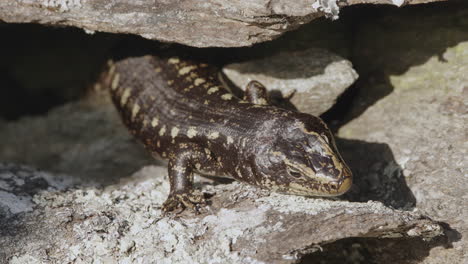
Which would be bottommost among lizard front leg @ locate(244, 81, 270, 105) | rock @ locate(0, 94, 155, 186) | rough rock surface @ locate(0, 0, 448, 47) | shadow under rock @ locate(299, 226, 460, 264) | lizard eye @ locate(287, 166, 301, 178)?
shadow under rock @ locate(299, 226, 460, 264)

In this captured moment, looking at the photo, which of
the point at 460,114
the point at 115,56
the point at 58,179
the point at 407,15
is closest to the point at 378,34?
the point at 407,15

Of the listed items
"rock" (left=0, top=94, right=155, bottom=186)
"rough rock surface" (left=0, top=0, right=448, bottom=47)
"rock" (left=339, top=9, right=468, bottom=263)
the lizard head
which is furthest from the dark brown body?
"rock" (left=339, top=9, right=468, bottom=263)

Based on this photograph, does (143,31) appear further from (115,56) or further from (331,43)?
(331,43)

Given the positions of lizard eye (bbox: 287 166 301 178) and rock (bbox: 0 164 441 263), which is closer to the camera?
rock (bbox: 0 164 441 263)

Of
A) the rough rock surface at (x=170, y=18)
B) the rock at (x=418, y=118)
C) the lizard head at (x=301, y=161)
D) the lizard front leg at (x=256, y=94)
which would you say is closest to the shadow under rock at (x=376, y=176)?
the rock at (x=418, y=118)

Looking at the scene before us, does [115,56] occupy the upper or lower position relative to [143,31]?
lower

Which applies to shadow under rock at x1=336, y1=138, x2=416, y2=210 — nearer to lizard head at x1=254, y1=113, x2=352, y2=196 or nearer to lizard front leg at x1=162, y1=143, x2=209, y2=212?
lizard head at x1=254, y1=113, x2=352, y2=196
